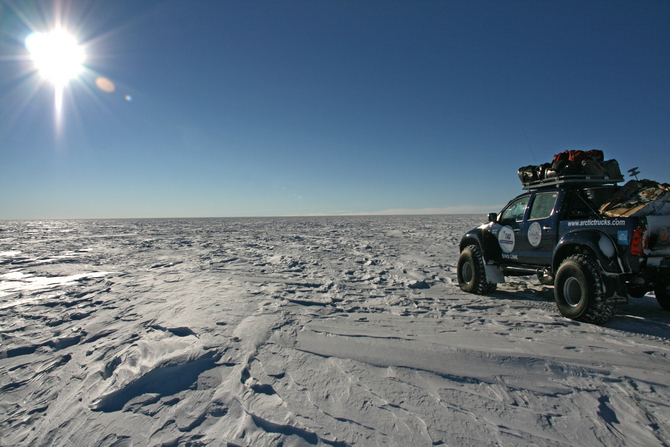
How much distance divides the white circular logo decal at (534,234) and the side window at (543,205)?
17 cm

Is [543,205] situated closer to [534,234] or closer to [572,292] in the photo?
[534,234]

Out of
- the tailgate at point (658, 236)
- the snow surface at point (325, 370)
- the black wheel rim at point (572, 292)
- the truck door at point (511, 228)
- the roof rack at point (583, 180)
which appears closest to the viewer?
the snow surface at point (325, 370)

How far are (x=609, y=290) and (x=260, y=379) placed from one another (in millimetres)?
4138

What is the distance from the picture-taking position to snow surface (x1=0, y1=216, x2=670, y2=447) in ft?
7.38

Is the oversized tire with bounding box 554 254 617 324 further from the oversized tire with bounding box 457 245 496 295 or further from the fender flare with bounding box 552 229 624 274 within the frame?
the oversized tire with bounding box 457 245 496 295

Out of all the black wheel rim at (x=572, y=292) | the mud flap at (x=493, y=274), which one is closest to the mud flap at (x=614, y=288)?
the black wheel rim at (x=572, y=292)

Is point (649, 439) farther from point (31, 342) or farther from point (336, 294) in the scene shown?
point (31, 342)

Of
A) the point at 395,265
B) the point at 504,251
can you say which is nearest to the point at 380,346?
the point at 504,251

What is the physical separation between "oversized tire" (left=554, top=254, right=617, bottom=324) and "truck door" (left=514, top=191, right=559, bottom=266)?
61cm

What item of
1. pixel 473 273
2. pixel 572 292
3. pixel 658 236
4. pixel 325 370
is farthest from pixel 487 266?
pixel 325 370

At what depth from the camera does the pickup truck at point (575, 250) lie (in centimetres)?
384

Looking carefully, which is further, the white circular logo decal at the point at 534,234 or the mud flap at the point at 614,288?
the white circular logo decal at the point at 534,234

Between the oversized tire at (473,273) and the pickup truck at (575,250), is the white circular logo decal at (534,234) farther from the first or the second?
the oversized tire at (473,273)

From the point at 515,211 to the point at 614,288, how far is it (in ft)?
7.14
